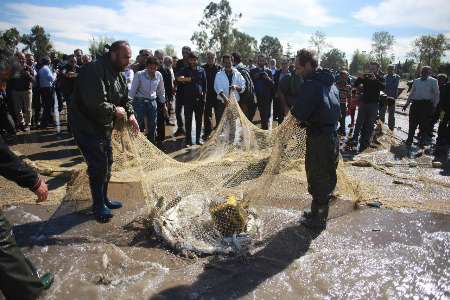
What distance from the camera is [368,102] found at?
9.02 metres

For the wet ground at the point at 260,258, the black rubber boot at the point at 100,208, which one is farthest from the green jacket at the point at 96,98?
the wet ground at the point at 260,258

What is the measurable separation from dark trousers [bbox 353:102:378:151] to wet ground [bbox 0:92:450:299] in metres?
4.04

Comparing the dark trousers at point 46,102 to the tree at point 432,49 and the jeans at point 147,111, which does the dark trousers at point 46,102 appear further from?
the tree at point 432,49

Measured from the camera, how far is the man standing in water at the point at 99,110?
430cm

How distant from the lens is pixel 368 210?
5.34 meters

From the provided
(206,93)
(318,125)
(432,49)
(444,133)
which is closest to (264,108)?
(206,93)

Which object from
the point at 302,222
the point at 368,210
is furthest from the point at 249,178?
the point at 368,210

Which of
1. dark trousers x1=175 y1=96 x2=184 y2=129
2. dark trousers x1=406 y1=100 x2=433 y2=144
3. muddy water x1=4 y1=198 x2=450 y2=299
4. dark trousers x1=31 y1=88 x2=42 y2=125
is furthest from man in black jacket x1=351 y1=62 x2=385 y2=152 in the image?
dark trousers x1=31 y1=88 x2=42 y2=125

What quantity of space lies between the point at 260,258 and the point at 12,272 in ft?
7.36

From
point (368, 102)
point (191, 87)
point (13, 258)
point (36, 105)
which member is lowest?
point (13, 258)

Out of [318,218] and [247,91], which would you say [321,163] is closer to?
[318,218]

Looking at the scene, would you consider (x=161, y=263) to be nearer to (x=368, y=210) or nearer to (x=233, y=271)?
(x=233, y=271)

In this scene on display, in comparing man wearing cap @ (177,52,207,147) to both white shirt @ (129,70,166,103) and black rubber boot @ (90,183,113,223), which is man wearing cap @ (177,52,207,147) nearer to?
white shirt @ (129,70,166,103)

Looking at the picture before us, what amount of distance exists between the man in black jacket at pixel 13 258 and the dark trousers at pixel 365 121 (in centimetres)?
776
